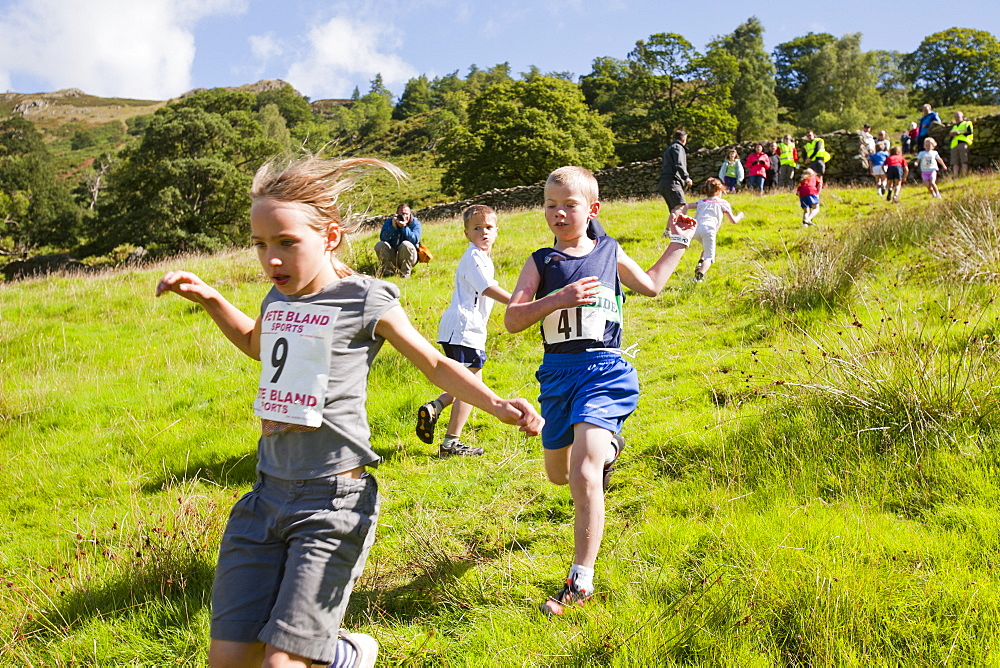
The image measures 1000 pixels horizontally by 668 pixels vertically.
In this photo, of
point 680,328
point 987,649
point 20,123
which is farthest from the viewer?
point 20,123

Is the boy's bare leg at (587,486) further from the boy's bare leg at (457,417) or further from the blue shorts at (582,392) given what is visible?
the boy's bare leg at (457,417)

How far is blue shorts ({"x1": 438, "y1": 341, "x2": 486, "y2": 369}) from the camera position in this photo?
5.09m

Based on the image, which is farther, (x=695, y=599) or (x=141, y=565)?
(x=141, y=565)

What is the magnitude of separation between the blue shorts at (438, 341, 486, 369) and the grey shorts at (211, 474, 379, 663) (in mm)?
2882

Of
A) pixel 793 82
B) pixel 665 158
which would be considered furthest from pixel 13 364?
pixel 793 82

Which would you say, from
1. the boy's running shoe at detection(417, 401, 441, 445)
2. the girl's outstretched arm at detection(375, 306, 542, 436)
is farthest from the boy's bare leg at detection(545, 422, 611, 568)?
the boy's running shoe at detection(417, 401, 441, 445)

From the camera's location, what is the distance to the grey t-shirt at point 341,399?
217 centimetres

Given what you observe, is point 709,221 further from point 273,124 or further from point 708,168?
point 273,124

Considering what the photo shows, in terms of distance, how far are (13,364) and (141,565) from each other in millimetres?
6422

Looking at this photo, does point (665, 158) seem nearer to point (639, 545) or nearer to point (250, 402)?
point (250, 402)

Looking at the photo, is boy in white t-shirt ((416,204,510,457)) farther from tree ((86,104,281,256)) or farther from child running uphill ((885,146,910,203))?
tree ((86,104,281,256))

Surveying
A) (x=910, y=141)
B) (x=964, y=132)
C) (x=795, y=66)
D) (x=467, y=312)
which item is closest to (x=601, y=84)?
(x=795, y=66)

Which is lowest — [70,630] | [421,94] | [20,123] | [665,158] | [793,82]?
[70,630]

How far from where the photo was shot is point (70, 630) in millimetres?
2910
